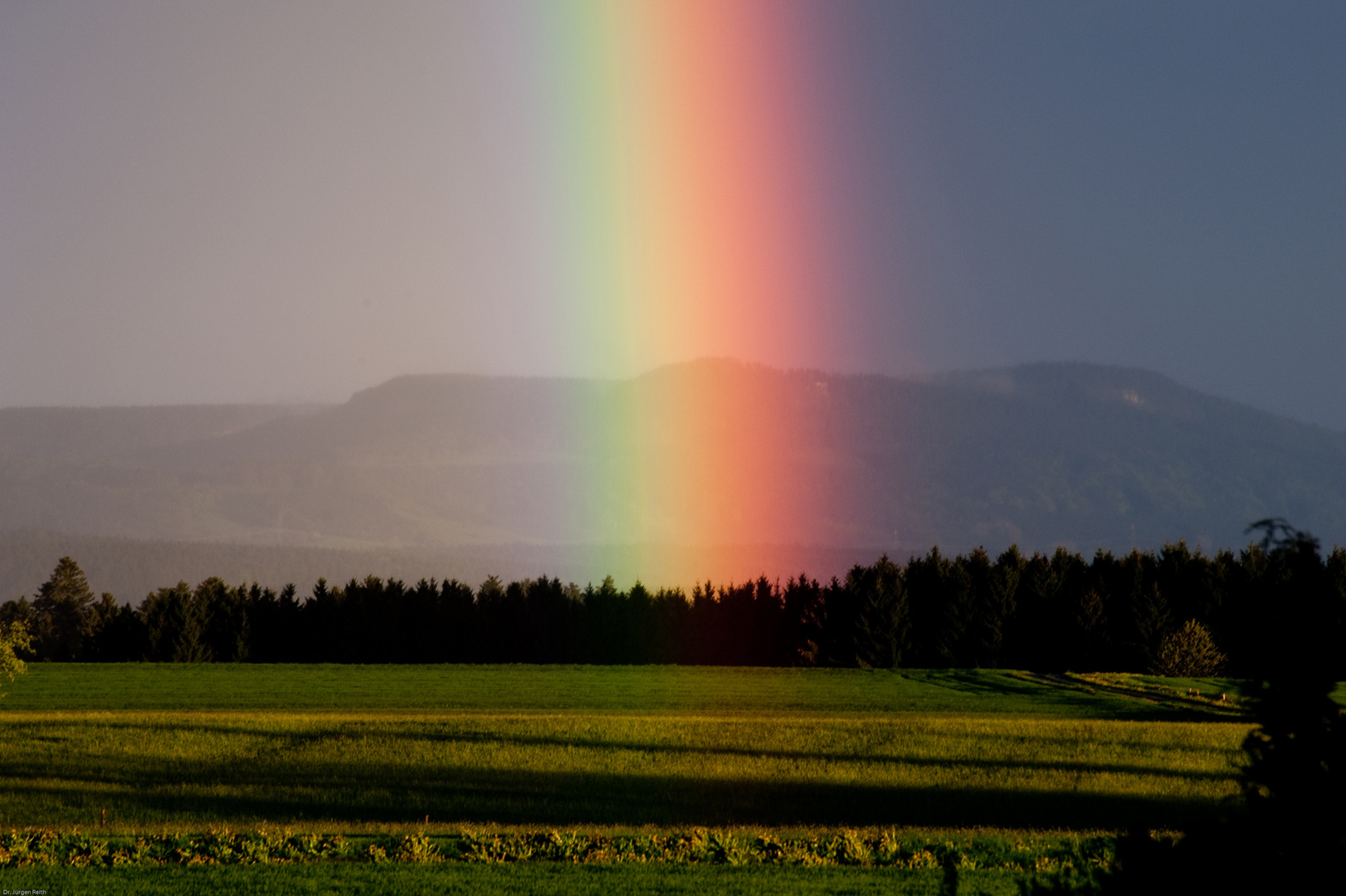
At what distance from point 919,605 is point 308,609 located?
52752mm

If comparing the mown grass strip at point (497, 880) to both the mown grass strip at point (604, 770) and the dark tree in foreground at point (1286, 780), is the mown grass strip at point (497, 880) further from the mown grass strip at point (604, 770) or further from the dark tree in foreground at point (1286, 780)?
the dark tree in foreground at point (1286, 780)

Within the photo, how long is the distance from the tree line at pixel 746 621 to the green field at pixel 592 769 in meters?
37.0

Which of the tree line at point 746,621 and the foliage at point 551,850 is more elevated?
the tree line at point 746,621

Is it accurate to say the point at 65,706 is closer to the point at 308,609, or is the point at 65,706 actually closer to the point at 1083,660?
the point at 308,609

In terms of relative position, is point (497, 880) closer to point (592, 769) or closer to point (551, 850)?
point (551, 850)

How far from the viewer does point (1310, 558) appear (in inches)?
324

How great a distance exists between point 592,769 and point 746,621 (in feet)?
256

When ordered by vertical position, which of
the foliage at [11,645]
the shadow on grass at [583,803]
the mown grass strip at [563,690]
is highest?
the foliage at [11,645]

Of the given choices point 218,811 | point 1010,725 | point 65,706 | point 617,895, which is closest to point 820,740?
point 1010,725

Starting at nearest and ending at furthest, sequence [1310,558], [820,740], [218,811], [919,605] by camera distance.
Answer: [1310,558] → [218,811] → [820,740] → [919,605]

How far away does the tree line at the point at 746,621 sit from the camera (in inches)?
3954

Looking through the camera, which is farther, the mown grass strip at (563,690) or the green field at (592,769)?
the mown grass strip at (563,690)

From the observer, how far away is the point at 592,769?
3856cm

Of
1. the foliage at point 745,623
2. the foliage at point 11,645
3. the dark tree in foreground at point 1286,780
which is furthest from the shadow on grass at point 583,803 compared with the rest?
the foliage at point 745,623
